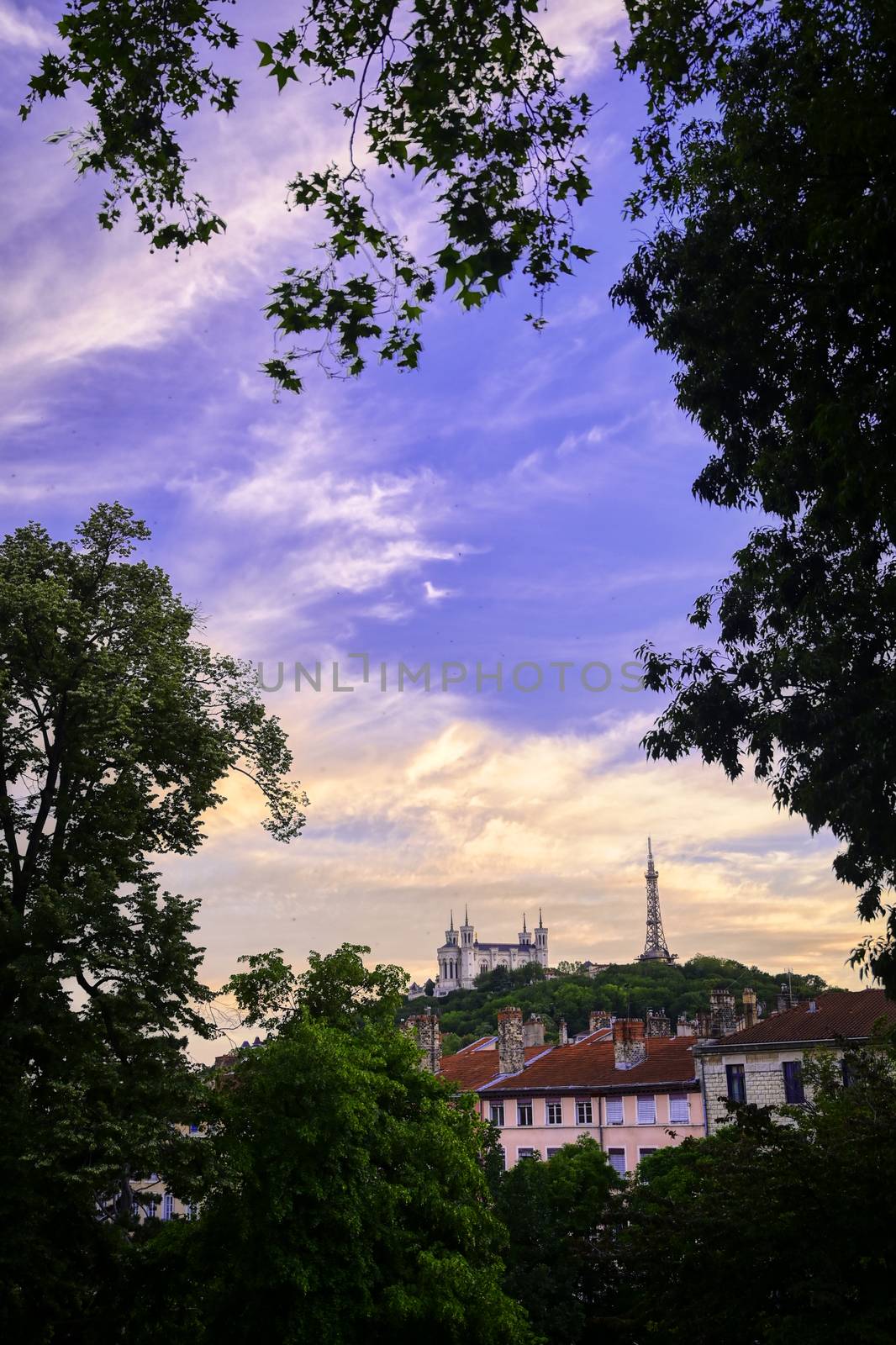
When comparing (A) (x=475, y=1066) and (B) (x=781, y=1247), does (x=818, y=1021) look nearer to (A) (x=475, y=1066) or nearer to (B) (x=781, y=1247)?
(A) (x=475, y=1066)

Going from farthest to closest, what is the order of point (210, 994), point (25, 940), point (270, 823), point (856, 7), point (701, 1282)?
point (270, 823) → point (210, 994) → point (25, 940) → point (701, 1282) → point (856, 7)

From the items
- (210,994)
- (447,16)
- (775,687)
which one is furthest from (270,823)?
(447,16)

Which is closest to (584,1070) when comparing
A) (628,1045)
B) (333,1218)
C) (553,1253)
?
(628,1045)

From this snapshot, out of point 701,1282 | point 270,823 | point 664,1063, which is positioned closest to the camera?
point 701,1282

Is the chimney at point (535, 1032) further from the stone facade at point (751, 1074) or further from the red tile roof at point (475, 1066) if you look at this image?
the stone facade at point (751, 1074)

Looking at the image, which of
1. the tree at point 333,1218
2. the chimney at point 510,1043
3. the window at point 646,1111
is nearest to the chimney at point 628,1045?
the window at point 646,1111

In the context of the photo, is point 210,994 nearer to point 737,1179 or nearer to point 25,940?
point 25,940

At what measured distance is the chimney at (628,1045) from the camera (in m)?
57.8

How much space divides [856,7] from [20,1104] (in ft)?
65.2

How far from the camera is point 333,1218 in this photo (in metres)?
21.5

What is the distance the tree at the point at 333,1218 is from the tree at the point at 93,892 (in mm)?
1369

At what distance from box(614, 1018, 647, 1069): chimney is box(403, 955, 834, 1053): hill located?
4509cm

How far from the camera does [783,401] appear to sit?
20.3m

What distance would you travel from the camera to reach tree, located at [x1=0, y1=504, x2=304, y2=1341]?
2008cm
